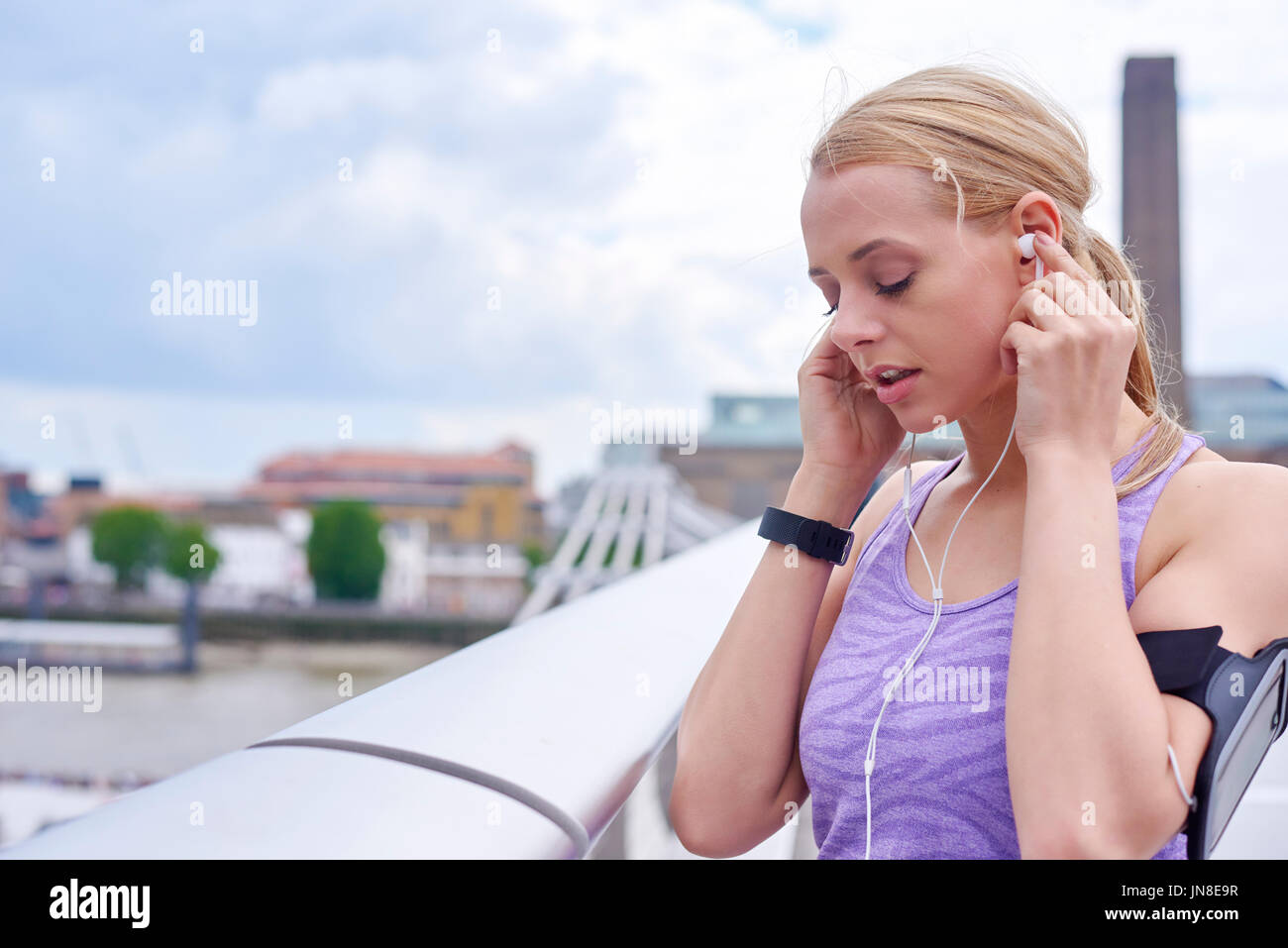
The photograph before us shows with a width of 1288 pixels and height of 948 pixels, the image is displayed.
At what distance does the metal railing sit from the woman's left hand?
14.5 inches

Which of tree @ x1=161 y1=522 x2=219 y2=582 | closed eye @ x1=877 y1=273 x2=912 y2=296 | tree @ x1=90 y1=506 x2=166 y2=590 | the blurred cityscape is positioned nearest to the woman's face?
closed eye @ x1=877 y1=273 x2=912 y2=296

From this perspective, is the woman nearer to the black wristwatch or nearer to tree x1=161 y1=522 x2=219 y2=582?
the black wristwatch

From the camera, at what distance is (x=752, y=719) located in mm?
946

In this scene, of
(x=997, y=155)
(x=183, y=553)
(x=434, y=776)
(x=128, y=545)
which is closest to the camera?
(x=434, y=776)

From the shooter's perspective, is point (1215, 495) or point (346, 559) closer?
point (1215, 495)

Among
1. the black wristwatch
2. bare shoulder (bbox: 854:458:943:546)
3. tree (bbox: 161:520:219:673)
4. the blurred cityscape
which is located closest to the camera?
the black wristwatch

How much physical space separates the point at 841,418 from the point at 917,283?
0.80 ft

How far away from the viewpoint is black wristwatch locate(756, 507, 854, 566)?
1.01m

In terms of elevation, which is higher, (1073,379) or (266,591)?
(1073,379)

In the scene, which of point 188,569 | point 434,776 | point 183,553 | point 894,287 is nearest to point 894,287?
point 894,287

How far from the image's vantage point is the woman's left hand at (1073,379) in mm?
771

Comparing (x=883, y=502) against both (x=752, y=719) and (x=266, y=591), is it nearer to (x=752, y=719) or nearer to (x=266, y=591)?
(x=752, y=719)

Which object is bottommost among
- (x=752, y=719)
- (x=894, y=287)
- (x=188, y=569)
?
(x=188, y=569)

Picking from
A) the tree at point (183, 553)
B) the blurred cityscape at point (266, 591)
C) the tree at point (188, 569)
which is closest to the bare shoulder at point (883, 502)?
the blurred cityscape at point (266, 591)
